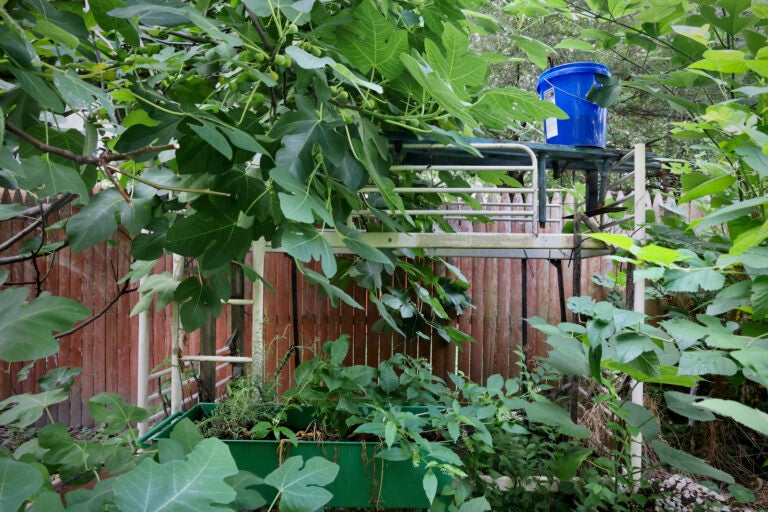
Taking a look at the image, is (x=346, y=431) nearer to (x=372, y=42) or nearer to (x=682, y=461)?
(x=682, y=461)

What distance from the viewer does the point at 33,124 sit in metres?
0.80

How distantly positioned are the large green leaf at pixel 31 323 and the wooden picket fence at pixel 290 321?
2839 mm

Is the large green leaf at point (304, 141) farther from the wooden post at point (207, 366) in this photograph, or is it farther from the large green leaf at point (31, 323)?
the wooden post at point (207, 366)

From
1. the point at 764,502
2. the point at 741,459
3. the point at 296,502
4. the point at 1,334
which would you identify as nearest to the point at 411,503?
the point at 296,502

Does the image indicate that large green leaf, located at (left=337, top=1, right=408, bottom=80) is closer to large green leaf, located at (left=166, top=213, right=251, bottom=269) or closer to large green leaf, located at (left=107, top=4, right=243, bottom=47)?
large green leaf, located at (left=107, top=4, right=243, bottom=47)

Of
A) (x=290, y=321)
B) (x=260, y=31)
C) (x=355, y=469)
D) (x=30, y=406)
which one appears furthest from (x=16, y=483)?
(x=290, y=321)

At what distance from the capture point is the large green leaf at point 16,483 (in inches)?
19.4

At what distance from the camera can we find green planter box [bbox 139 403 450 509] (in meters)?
1.56

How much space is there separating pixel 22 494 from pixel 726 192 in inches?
68.4

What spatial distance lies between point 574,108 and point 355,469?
62.3 inches

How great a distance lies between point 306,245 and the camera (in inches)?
29.9

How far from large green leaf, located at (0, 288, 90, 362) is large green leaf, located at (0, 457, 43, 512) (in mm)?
116

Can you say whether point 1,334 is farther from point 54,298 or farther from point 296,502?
point 296,502

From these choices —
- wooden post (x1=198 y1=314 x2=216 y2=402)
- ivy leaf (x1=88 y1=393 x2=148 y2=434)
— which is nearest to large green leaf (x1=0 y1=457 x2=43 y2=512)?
ivy leaf (x1=88 y1=393 x2=148 y2=434)
